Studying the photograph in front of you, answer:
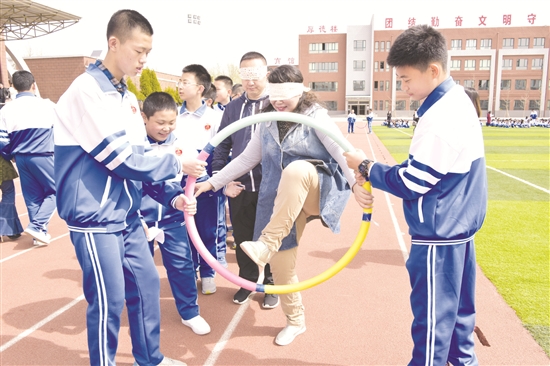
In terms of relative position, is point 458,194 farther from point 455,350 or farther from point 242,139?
point 242,139

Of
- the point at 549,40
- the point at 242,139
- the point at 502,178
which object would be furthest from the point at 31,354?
the point at 549,40

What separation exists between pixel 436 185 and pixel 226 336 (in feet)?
8.05

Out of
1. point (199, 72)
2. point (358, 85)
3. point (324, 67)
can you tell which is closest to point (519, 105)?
point (358, 85)

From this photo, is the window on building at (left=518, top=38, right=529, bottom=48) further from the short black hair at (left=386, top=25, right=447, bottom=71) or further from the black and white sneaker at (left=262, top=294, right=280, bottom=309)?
the short black hair at (left=386, top=25, right=447, bottom=71)

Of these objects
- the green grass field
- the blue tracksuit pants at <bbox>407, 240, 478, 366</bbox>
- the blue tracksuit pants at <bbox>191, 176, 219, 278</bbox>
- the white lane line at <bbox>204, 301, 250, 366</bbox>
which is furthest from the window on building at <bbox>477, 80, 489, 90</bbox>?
the blue tracksuit pants at <bbox>407, 240, 478, 366</bbox>

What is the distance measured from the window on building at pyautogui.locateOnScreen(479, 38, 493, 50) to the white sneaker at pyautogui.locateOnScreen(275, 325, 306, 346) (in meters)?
83.6

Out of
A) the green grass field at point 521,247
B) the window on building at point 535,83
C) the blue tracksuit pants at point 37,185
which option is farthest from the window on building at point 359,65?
the blue tracksuit pants at point 37,185

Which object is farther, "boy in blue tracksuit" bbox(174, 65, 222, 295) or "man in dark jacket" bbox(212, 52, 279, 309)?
"boy in blue tracksuit" bbox(174, 65, 222, 295)

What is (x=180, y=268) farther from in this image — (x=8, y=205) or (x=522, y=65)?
(x=522, y=65)

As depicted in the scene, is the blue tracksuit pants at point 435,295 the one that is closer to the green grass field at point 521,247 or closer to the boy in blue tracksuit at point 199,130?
the green grass field at point 521,247

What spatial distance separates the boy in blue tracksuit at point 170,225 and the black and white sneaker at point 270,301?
749 millimetres

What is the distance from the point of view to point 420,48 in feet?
8.52

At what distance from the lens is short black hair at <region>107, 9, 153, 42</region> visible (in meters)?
2.80

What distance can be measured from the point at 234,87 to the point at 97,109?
7362 millimetres
